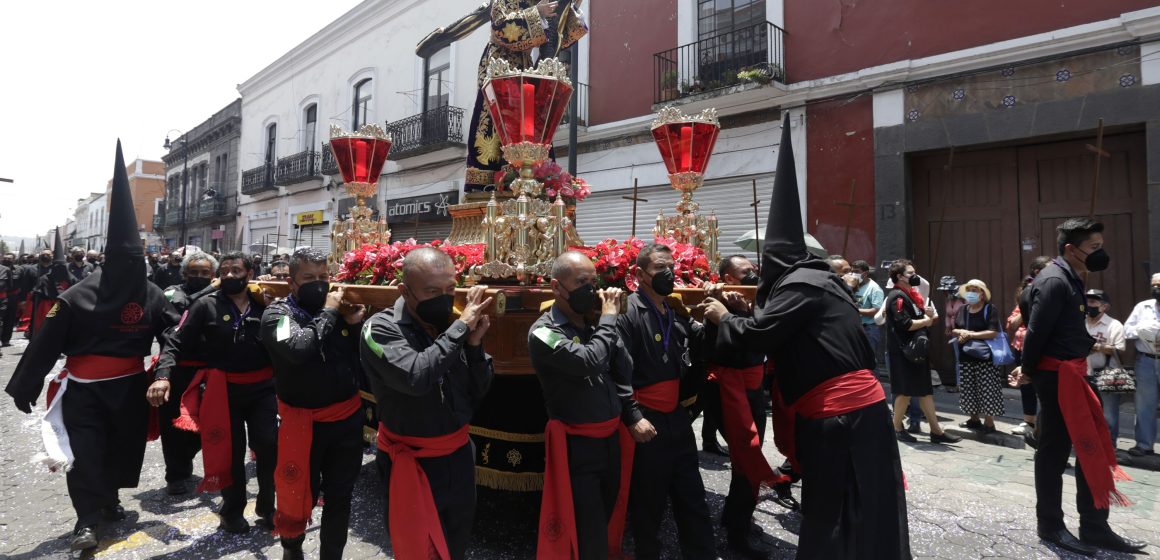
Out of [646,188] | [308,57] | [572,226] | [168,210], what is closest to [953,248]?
[646,188]

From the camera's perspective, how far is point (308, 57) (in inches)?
832

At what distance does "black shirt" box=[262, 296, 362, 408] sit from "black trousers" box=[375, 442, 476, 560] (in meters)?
0.74

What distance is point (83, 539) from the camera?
3445 mm

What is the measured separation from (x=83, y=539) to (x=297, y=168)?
19808mm

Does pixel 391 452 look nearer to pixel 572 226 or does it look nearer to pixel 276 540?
pixel 276 540

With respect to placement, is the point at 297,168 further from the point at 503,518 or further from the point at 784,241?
the point at 784,241

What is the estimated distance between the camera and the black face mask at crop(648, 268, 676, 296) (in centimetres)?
321

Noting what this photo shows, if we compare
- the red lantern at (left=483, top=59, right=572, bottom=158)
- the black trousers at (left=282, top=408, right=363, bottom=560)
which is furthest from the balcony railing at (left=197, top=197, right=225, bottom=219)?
the black trousers at (left=282, top=408, right=363, bottom=560)

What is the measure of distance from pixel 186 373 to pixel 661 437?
141 inches

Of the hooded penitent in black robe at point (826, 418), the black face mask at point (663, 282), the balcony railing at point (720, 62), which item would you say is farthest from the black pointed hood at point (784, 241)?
the balcony railing at point (720, 62)

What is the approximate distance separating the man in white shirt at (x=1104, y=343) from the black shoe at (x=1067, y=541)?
261 cm

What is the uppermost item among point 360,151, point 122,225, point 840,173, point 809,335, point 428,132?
point 428,132

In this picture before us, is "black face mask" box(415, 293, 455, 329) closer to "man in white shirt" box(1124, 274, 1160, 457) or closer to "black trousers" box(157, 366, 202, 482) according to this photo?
"black trousers" box(157, 366, 202, 482)

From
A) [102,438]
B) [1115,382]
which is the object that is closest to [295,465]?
[102,438]
